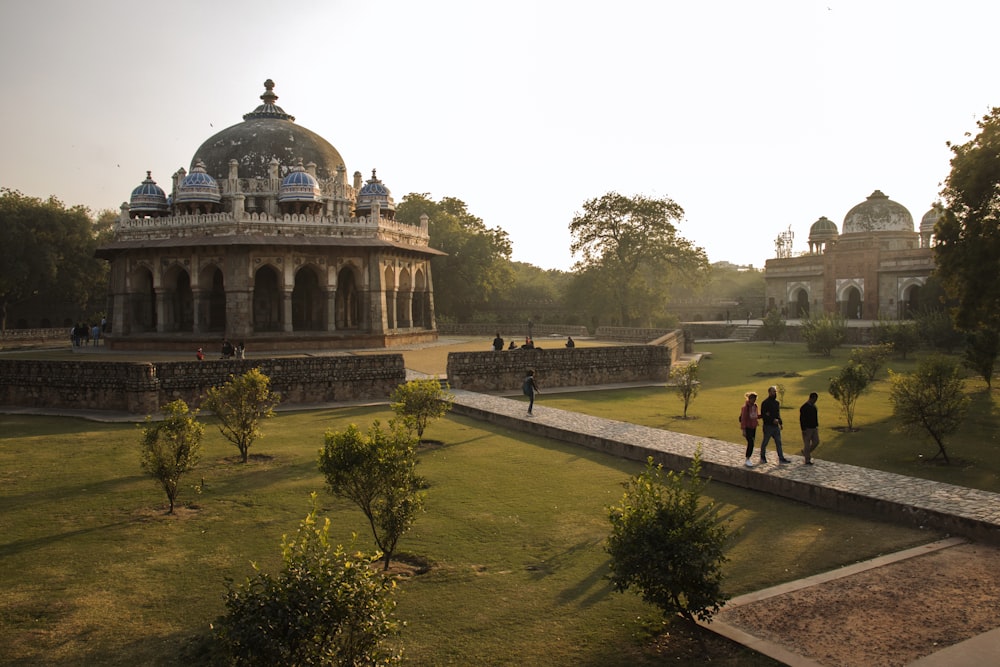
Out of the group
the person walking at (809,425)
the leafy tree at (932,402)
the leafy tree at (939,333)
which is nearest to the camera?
the person walking at (809,425)

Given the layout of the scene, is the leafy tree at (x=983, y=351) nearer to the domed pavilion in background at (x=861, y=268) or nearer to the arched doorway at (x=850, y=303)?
the domed pavilion in background at (x=861, y=268)

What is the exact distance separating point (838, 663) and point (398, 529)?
12.8 feet

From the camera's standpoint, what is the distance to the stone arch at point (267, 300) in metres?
34.4

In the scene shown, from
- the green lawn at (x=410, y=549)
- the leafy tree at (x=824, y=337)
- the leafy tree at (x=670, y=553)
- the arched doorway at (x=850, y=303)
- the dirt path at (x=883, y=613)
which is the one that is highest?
the arched doorway at (x=850, y=303)

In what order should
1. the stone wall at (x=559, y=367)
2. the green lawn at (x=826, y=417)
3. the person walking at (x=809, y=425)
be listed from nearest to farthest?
the person walking at (x=809, y=425)
the green lawn at (x=826, y=417)
the stone wall at (x=559, y=367)

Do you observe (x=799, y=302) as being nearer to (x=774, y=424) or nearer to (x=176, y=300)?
(x=176, y=300)

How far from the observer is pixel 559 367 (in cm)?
2170

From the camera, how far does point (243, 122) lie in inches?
1544

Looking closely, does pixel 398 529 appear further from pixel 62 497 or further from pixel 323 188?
pixel 323 188

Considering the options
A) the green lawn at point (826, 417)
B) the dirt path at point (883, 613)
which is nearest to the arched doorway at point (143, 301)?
the green lawn at point (826, 417)

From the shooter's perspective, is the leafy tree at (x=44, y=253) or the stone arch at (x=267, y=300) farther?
the leafy tree at (x=44, y=253)

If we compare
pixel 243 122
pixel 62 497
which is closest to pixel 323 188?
pixel 243 122

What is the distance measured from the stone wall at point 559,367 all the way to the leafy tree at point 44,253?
29.0 metres

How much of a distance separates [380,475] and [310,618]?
3123mm
